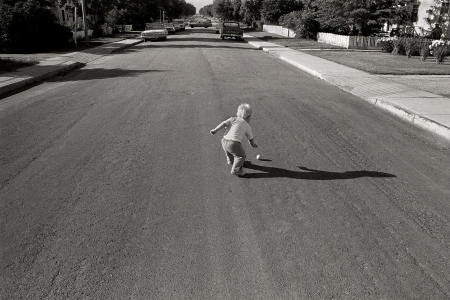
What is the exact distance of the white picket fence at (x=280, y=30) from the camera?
153 feet

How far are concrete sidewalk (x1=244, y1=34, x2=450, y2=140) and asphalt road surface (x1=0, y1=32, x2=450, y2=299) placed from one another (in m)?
0.53

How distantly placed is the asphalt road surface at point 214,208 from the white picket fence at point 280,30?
128 ft

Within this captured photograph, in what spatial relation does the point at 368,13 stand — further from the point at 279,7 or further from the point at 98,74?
the point at 279,7

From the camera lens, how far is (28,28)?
24.3m

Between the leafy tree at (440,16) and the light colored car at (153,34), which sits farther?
the light colored car at (153,34)

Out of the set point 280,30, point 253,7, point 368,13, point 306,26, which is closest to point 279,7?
point 280,30

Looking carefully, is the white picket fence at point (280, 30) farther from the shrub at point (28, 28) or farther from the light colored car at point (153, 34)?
the shrub at point (28, 28)

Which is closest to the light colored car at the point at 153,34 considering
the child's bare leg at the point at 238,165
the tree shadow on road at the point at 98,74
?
the tree shadow on road at the point at 98,74

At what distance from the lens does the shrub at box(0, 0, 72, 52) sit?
917 inches

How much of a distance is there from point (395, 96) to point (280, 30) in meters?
43.0

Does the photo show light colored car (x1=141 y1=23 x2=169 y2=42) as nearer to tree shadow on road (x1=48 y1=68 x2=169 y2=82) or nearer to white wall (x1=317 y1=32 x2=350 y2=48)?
white wall (x1=317 y1=32 x2=350 y2=48)

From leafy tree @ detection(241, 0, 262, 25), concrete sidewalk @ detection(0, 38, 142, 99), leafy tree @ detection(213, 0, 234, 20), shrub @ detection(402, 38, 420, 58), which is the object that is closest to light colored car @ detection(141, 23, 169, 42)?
concrete sidewalk @ detection(0, 38, 142, 99)

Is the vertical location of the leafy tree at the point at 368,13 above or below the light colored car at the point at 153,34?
above

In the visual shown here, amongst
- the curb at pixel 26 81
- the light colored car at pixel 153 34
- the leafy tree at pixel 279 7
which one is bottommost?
the curb at pixel 26 81
